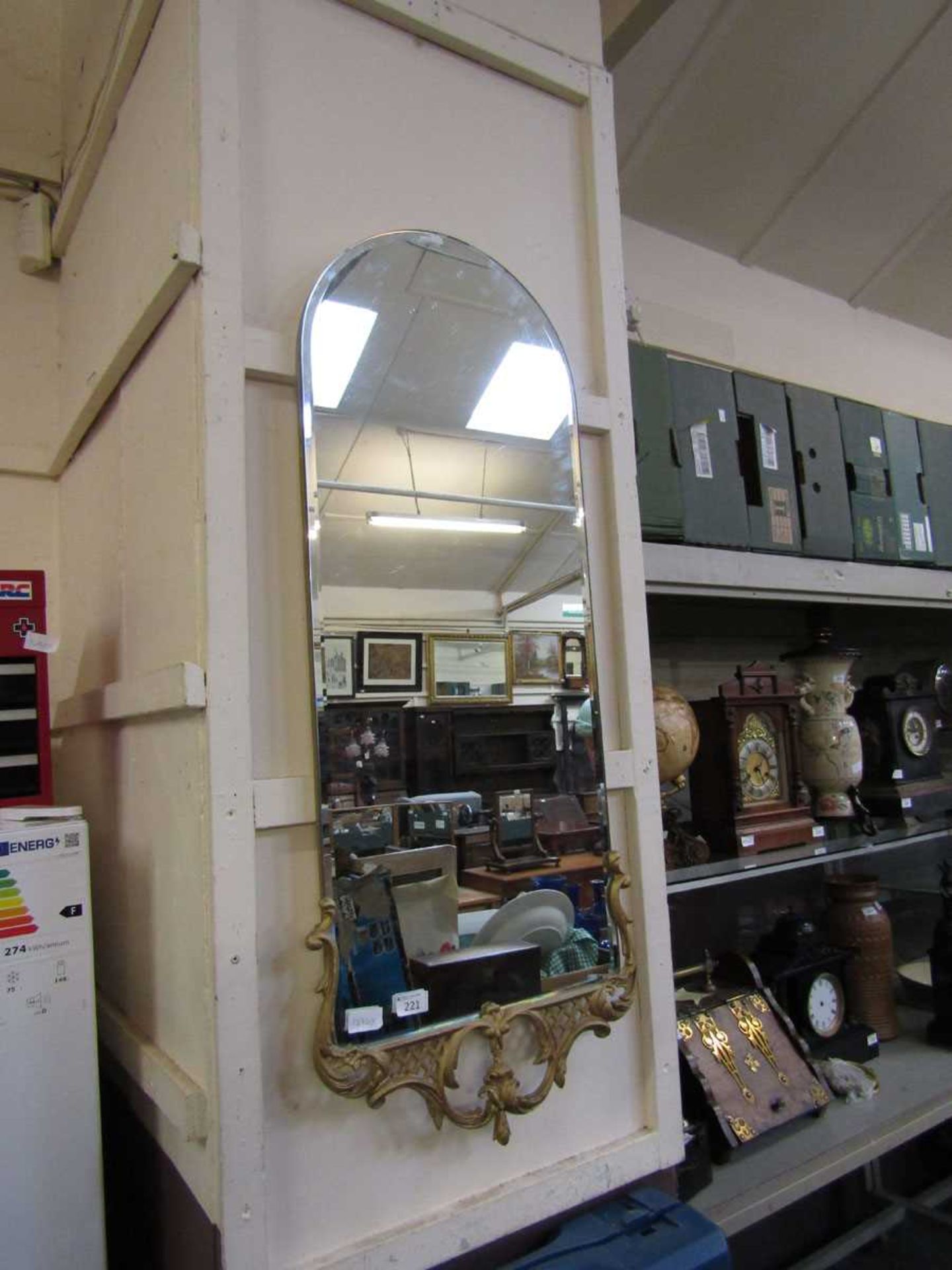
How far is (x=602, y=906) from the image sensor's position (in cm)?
116

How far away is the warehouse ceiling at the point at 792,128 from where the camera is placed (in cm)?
182

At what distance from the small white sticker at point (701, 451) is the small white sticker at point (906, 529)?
0.64 metres

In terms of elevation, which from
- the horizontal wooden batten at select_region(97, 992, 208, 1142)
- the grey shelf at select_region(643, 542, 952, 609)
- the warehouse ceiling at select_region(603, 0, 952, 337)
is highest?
the warehouse ceiling at select_region(603, 0, 952, 337)

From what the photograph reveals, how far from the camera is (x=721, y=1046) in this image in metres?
1.51

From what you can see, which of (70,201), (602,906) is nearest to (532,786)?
(602,906)

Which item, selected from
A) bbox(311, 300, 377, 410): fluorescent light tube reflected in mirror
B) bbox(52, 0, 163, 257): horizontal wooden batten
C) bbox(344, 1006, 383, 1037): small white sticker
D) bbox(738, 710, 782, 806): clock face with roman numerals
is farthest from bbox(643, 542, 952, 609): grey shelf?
bbox(52, 0, 163, 257): horizontal wooden batten

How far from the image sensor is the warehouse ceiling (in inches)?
71.5

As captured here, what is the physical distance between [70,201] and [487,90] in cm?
79

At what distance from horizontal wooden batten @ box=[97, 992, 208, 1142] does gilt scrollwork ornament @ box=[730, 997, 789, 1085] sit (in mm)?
1055

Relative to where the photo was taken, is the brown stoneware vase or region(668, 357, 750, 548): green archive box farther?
the brown stoneware vase

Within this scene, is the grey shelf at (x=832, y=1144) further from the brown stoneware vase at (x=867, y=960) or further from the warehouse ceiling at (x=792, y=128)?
the warehouse ceiling at (x=792, y=128)

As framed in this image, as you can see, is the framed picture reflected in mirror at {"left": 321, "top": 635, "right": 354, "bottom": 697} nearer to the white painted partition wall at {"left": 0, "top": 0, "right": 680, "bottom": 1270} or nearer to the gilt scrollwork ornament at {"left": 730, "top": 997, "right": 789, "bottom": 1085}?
the white painted partition wall at {"left": 0, "top": 0, "right": 680, "bottom": 1270}

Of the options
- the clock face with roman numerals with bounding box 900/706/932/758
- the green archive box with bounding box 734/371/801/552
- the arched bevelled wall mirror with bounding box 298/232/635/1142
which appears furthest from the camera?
the clock face with roman numerals with bounding box 900/706/932/758

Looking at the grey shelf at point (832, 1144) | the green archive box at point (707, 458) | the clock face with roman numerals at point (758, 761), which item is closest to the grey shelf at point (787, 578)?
the green archive box at point (707, 458)
